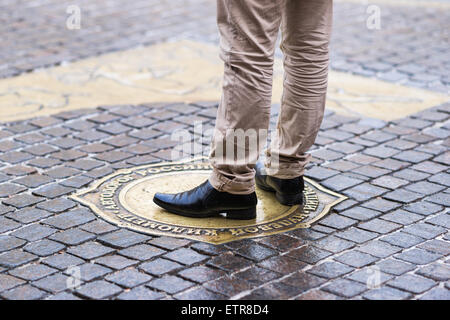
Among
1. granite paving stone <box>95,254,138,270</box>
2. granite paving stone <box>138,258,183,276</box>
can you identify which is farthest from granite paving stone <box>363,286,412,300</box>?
granite paving stone <box>95,254,138,270</box>

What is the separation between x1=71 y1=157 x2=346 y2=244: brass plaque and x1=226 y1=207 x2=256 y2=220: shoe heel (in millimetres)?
20

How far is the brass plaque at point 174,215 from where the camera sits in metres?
3.71

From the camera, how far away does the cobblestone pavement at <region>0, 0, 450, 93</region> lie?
6418mm

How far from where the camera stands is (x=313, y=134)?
12.8 ft

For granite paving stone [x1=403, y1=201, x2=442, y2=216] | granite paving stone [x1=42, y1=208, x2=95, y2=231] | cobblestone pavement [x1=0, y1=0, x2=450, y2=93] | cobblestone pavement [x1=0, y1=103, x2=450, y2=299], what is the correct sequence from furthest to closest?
cobblestone pavement [x1=0, y1=0, x2=450, y2=93] < granite paving stone [x1=403, y1=201, x2=442, y2=216] < granite paving stone [x1=42, y1=208, x2=95, y2=231] < cobblestone pavement [x1=0, y1=103, x2=450, y2=299]

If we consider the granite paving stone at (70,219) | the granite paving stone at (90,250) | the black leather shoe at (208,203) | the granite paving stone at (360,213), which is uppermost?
the black leather shoe at (208,203)

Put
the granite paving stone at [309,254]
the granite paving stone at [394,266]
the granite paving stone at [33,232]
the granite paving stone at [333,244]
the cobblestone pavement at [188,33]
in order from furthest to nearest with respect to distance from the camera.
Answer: the cobblestone pavement at [188,33] < the granite paving stone at [33,232] < the granite paving stone at [333,244] < the granite paving stone at [309,254] < the granite paving stone at [394,266]

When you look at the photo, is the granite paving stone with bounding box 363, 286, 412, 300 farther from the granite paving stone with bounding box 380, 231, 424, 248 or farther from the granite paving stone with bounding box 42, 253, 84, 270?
the granite paving stone with bounding box 42, 253, 84, 270

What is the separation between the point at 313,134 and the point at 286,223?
48 cm

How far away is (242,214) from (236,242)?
0.77 feet

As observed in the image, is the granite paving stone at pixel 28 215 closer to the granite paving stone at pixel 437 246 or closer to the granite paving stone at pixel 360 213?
the granite paving stone at pixel 360 213

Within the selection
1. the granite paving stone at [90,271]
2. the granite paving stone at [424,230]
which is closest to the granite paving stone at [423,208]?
the granite paving stone at [424,230]

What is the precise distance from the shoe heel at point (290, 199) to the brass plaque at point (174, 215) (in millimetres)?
24

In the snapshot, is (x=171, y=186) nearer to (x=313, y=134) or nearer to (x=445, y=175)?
(x=313, y=134)
